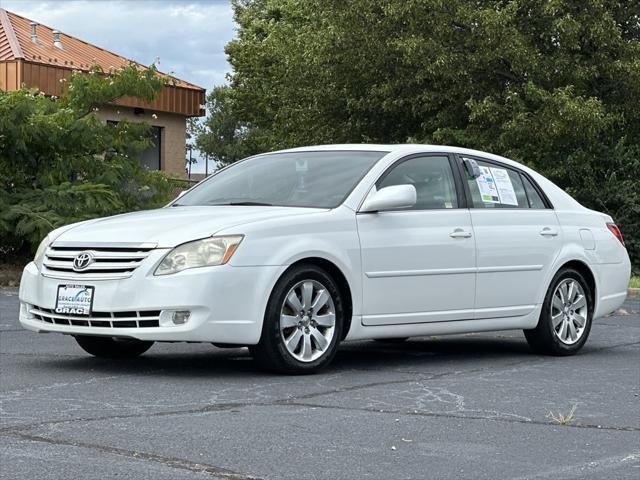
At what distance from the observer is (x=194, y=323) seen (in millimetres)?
8133

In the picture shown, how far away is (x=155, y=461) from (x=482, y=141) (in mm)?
24774

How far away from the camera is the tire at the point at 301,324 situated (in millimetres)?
8352

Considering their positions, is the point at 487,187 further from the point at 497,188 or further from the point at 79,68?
the point at 79,68

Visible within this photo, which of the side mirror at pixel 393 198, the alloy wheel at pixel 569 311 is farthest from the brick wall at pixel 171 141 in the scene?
the side mirror at pixel 393 198

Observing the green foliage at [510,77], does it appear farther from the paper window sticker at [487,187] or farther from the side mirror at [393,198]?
the side mirror at [393,198]

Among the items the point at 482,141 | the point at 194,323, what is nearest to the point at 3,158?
the point at 194,323

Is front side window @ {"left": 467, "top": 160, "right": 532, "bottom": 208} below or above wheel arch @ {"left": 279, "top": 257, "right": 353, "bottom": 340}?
above

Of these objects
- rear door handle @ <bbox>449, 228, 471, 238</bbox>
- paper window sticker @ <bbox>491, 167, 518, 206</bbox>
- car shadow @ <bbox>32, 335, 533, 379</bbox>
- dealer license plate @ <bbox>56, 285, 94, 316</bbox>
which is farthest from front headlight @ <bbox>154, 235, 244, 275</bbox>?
paper window sticker @ <bbox>491, 167, 518, 206</bbox>

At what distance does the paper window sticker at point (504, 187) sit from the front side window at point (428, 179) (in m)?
0.56

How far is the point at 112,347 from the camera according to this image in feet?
30.9

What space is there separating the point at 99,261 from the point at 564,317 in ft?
13.0

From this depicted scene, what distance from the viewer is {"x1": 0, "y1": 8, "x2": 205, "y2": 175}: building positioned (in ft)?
→ 100

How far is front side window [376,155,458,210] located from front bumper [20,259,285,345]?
157cm

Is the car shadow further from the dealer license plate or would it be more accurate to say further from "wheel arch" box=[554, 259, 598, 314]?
"wheel arch" box=[554, 259, 598, 314]
